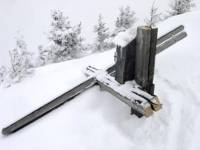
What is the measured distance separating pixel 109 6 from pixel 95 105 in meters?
61.2

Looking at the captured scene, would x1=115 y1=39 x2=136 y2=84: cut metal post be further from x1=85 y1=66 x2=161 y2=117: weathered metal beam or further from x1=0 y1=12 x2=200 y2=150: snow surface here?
x1=0 y1=12 x2=200 y2=150: snow surface

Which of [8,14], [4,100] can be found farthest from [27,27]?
[4,100]

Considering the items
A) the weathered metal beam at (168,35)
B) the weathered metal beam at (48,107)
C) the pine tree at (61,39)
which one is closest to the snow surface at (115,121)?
the weathered metal beam at (48,107)

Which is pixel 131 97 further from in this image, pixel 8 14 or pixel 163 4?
pixel 8 14

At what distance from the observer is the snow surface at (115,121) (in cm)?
335

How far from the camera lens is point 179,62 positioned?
15.2 feet

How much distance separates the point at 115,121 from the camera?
3678 mm

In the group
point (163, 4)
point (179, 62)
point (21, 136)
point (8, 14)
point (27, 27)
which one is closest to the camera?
point (21, 136)

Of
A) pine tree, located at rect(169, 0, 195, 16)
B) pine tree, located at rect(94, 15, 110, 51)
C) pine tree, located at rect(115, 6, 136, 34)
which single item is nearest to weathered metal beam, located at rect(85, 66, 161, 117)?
pine tree, located at rect(169, 0, 195, 16)

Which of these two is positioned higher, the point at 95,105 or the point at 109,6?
the point at 95,105

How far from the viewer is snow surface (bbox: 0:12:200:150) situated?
132 inches

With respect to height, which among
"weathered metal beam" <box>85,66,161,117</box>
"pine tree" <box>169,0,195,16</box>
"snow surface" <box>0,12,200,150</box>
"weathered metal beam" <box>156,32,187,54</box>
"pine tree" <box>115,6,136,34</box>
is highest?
"weathered metal beam" <box>156,32,187,54</box>

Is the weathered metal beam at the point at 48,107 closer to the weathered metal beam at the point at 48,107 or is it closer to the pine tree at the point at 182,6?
the weathered metal beam at the point at 48,107

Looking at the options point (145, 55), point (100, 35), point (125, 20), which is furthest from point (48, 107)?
point (100, 35)
